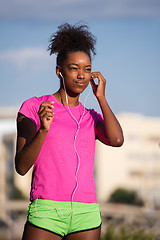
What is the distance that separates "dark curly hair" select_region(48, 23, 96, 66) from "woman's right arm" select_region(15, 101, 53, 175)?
0.46 meters

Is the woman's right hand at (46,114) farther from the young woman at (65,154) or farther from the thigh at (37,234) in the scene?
the thigh at (37,234)

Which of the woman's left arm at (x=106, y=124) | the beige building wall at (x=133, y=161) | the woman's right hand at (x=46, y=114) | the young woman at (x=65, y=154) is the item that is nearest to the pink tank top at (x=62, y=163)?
the young woman at (x=65, y=154)

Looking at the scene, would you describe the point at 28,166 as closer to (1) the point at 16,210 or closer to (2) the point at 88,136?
(2) the point at 88,136

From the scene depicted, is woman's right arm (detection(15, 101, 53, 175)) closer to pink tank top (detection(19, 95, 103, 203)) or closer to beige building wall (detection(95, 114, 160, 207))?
pink tank top (detection(19, 95, 103, 203))

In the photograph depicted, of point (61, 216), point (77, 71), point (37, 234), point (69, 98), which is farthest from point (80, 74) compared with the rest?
point (37, 234)

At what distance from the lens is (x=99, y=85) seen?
3.07 metres

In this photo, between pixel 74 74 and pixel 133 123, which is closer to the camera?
pixel 74 74

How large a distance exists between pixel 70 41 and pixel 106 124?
56 centimetres

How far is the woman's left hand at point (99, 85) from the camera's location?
3.07 meters

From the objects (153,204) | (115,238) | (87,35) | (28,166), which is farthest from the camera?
(153,204)

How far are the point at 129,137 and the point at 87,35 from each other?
32099 millimetres

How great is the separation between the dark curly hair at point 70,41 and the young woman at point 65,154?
0.01m

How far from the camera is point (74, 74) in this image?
2951mm

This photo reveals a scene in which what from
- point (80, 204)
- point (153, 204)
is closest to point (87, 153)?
point (80, 204)
